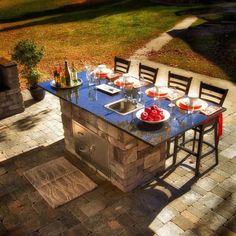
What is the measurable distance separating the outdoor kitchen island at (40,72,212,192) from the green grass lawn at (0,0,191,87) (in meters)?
7.36

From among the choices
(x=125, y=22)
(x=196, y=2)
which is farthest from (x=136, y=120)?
(x=196, y=2)

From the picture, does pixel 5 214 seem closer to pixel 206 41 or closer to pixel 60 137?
pixel 60 137

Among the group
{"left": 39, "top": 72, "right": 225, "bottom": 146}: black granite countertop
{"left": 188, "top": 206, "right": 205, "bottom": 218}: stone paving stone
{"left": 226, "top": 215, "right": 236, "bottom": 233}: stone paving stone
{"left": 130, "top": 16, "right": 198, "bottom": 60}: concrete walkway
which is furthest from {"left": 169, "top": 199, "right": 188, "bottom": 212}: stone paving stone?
{"left": 130, "top": 16, "right": 198, "bottom": 60}: concrete walkway

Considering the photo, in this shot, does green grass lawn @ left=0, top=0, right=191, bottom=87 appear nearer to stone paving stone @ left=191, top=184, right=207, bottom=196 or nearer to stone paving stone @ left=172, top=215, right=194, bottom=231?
stone paving stone @ left=191, top=184, right=207, bottom=196

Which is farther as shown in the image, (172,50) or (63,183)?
(172,50)

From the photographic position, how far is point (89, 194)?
6.54 meters

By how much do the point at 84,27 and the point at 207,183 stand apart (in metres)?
17.6

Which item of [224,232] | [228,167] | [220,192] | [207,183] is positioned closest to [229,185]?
[220,192]

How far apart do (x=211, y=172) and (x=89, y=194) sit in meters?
2.69

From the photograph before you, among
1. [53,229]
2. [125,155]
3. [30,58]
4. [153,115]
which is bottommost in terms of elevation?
[53,229]

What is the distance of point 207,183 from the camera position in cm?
664

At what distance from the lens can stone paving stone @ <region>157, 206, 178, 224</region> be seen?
5.79 meters

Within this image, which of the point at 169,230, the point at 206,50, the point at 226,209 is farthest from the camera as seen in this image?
the point at 206,50

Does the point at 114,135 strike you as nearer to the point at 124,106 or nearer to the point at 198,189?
the point at 124,106
